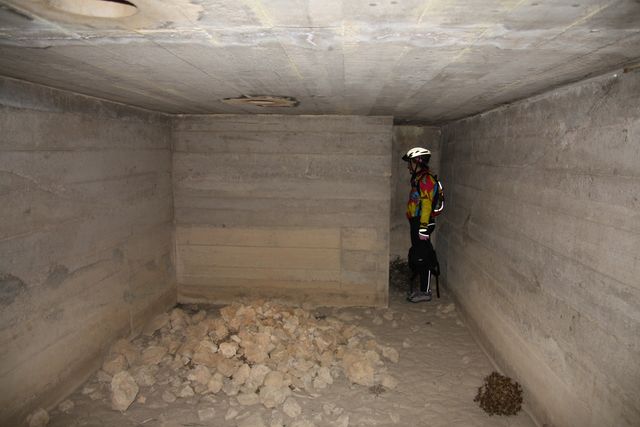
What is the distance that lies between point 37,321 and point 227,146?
10.6 ft

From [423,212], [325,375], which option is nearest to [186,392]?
[325,375]

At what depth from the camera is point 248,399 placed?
3619mm

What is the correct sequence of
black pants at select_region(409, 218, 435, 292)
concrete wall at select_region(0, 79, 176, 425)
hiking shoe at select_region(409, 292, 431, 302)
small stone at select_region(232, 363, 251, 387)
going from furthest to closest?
1. hiking shoe at select_region(409, 292, 431, 302)
2. black pants at select_region(409, 218, 435, 292)
3. small stone at select_region(232, 363, 251, 387)
4. concrete wall at select_region(0, 79, 176, 425)

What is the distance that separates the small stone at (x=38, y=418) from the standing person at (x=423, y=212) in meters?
4.82

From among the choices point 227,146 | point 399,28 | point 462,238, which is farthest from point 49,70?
point 462,238

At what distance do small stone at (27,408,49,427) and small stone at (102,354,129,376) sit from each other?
0.73 metres

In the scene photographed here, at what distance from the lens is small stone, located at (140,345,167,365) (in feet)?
13.6

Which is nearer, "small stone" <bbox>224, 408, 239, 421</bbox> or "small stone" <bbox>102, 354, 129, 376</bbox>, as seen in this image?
"small stone" <bbox>224, 408, 239, 421</bbox>

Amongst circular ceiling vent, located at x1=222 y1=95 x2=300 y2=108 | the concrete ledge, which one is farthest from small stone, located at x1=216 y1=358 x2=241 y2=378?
circular ceiling vent, located at x1=222 y1=95 x2=300 y2=108

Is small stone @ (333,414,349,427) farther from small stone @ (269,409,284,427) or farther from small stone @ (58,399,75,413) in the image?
small stone @ (58,399,75,413)

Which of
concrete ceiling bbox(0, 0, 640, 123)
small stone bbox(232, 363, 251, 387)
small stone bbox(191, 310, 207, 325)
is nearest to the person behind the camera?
concrete ceiling bbox(0, 0, 640, 123)

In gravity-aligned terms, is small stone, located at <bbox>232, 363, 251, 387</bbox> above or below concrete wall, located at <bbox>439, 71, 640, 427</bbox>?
below

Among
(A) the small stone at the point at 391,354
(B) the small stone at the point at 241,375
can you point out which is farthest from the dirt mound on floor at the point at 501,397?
(B) the small stone at the point at 241,375

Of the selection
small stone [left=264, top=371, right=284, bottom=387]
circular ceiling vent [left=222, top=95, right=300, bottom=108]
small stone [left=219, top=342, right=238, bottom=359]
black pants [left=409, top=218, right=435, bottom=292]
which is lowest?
small stone [left=264, top=371, right=284, bottom=387]
